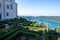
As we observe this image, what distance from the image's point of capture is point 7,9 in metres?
29.4

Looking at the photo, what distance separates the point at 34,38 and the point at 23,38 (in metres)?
1.06

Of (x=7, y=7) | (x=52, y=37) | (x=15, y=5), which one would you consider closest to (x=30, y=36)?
Result: (x=52, y=37)

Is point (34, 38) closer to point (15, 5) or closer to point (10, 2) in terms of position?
point (10, 2)

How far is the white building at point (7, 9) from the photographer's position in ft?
89.0

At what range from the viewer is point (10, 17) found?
1247 inches

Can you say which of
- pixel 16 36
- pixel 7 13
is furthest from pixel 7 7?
pixel 16 36

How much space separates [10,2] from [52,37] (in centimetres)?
1911

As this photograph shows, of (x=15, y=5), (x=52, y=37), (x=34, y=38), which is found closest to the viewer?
(x=34, y=38)

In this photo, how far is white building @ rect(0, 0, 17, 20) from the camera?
89.0 ft

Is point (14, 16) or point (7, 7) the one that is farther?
point (14, 16)

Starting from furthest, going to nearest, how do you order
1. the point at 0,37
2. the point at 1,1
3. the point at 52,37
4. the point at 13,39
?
the point at 1,1
the point at 52,37
the point at 13,39
the point at 0,37

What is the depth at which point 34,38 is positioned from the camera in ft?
42.3

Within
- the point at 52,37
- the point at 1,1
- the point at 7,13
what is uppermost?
the point at 1,1

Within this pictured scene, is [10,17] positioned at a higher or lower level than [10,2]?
lower
